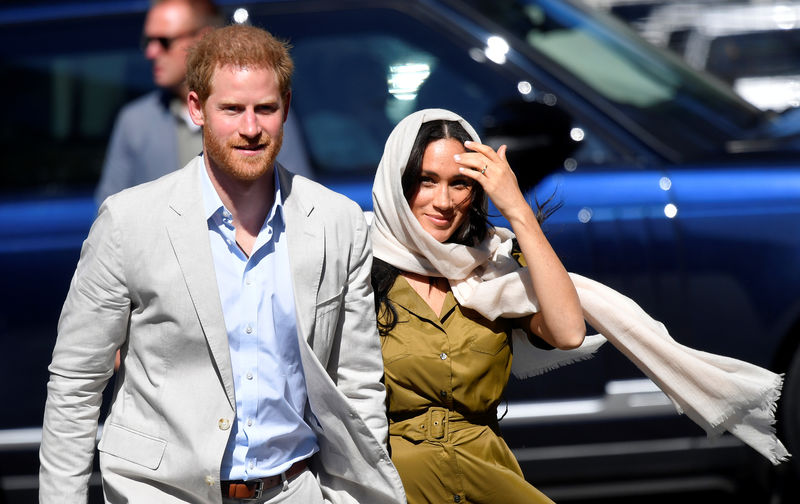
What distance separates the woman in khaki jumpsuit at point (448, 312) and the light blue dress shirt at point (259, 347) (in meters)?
0.35

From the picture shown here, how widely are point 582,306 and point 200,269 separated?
1036mm

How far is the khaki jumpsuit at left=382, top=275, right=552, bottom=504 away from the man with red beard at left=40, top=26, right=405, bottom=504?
0.74 feet

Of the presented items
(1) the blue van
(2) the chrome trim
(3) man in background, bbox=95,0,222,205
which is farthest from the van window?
(2) the chrome trim

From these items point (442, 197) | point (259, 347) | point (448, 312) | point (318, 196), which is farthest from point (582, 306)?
point (259, 347)

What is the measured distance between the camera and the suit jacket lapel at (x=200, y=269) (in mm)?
2465

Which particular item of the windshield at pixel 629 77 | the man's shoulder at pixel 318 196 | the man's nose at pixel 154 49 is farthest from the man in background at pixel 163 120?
the man's shoulder at pixel 318 196

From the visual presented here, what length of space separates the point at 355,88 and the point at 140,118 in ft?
2.87

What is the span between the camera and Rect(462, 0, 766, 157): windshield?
4.68m

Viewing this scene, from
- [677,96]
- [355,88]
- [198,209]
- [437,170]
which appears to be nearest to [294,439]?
[198,209]

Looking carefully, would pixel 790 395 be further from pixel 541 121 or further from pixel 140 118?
pixel 140 118

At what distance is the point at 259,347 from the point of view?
2525 millimetres

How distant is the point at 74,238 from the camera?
15.1 ft

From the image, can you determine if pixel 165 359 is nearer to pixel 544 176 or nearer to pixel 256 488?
pixel 256 488

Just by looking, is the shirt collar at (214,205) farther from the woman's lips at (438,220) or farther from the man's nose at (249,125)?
the woman's lips at (438,220)
